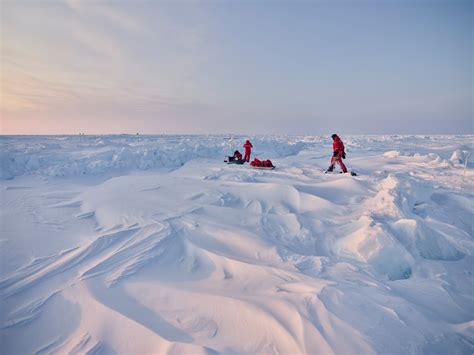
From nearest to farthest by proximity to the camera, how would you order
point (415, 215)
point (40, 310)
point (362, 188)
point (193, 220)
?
point (40, 310) < point (193, 220) < point (415, 215) < point (362, 188)

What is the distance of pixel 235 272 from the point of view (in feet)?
10.0

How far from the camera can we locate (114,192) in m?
5.73

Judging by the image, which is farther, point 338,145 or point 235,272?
point 338,145

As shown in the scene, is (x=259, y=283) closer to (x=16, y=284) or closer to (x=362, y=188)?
(x=16, y=284)

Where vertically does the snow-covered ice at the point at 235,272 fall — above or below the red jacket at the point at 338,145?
below

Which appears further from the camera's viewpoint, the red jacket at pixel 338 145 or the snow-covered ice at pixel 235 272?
the red jacket at pixel 338 145

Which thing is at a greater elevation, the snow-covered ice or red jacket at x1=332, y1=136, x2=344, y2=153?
red jacket at x1=332, y1=136, x2=344, y2=153

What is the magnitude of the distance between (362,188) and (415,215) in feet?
6.22

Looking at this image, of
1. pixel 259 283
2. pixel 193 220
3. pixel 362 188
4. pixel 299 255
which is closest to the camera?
pixel 259 283

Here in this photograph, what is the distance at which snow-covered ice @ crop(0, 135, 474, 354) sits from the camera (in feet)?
6.88

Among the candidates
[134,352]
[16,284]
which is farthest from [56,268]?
[134,352]

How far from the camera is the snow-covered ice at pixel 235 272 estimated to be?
210 centimetres

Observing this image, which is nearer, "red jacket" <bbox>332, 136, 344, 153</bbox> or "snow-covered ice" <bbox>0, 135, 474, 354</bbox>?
"snow-covered ice" <bbox>0, 135, 474, 354</bbox>

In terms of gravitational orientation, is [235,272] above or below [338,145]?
below
